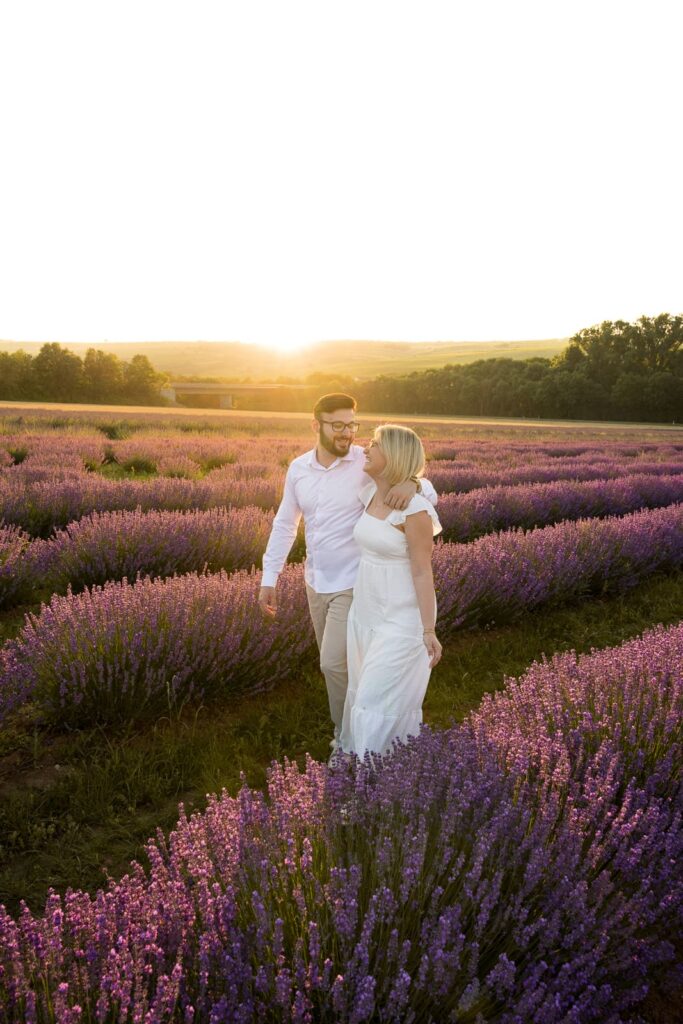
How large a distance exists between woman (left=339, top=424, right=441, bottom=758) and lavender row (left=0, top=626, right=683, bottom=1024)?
17.7 inches

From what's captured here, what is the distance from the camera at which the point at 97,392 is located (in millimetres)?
54562

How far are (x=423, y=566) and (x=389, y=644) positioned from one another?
32 cm

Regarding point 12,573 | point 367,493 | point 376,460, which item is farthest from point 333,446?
point 12,573

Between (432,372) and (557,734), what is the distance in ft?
208

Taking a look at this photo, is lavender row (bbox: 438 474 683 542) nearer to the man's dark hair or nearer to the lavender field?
the lavender field

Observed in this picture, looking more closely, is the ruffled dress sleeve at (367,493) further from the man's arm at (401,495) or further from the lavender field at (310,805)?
the lavender field at (310,805)

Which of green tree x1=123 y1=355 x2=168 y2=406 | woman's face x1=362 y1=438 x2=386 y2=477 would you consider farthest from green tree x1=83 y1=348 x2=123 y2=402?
woman's face x1=362 y1=438 x2=386 y2=477

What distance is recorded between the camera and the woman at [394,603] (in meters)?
2.64

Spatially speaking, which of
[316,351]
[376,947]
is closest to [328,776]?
[376,947]

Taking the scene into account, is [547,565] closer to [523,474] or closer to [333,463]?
[333,463]

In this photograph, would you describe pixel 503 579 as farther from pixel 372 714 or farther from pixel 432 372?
pixel 432 372

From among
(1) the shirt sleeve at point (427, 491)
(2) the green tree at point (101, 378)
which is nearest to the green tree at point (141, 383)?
(2) the green tree at point (101, 378)

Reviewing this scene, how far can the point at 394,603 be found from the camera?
2719 millimetres

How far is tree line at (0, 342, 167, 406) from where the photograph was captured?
171 feet
